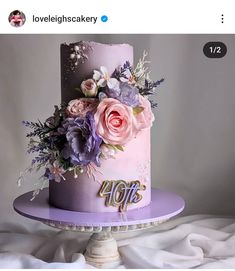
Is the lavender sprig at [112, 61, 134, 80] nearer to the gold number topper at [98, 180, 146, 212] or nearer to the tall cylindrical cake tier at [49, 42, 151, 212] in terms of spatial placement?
the tall cylindrical cake tier at [49, 42, 151, 212]

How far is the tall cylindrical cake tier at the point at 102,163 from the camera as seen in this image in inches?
37.4

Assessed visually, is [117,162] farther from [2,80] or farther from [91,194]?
[2,80]

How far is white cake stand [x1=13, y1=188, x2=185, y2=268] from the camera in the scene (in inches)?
35.8

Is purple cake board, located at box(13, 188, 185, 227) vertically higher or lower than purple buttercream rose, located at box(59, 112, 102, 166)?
lower

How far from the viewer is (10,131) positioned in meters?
1.35

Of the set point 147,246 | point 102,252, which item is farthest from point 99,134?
point 147,246
